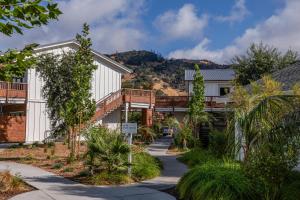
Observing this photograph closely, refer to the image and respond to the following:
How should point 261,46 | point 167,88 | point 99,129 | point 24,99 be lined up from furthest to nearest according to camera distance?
1. point 167,88
2. point 261,46
3. point 24,99
4. point 99,129

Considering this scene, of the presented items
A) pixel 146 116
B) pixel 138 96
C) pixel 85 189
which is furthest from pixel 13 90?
pixel 85 189

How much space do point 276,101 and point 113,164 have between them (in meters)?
7.66

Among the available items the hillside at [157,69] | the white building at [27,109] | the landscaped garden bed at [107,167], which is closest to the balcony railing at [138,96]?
the white building at [27,109]

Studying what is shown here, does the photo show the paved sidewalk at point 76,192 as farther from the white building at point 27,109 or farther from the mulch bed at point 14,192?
the white building at point 27,109

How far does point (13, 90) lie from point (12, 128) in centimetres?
282

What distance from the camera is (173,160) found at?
21891 millimetres

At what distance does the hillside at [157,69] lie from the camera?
86.7 m

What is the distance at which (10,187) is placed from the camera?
41.3 ft

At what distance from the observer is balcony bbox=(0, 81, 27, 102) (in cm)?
2961

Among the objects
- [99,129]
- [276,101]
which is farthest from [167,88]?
[276,101]

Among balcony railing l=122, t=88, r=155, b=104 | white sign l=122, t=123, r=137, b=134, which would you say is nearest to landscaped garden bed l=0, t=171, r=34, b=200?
white sign l=122, t=123, r=137, b=134

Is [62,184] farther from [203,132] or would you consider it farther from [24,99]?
[203,132]

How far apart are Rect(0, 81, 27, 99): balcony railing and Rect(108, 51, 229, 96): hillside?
160ft

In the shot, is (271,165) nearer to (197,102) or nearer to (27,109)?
(197,102)
